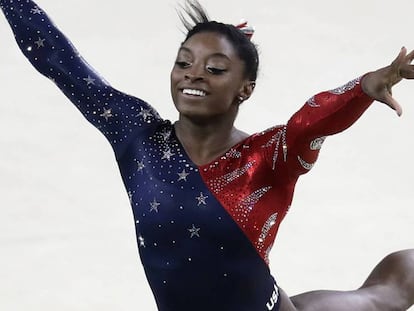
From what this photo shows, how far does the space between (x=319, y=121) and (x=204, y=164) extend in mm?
237

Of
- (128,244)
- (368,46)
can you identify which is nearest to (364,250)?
(128,244)

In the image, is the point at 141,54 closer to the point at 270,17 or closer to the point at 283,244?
the point at 270,17

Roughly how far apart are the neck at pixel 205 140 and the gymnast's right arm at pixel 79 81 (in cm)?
7

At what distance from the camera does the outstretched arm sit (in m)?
1.76

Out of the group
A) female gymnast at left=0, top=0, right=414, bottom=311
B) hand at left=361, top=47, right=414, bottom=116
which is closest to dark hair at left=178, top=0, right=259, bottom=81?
female gymnast at left=0, top=0, right=414, bottom=311

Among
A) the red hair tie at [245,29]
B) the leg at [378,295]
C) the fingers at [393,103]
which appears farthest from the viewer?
the leg at [378,295]

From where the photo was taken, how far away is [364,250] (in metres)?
3.31

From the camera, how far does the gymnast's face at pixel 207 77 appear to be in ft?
6.45

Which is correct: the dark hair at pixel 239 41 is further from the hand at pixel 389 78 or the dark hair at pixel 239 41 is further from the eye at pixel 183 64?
the hand at pixel 389 78

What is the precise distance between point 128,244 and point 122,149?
131cm

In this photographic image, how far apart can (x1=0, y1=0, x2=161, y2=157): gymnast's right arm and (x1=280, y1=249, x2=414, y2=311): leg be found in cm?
42

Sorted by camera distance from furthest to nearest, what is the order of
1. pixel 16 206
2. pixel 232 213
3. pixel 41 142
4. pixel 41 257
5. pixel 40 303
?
pixel 41 142
pixel 16 206
pixel 41 257
pixel 40 303
pixel 232 213

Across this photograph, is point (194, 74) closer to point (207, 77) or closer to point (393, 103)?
point (207, 77)

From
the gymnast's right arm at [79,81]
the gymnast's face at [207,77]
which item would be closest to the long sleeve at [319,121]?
the gymnast's face at [207,77]
